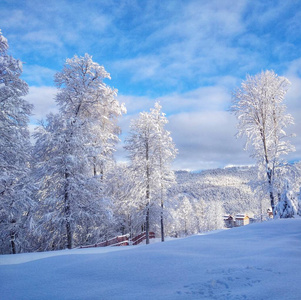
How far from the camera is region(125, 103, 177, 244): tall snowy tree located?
52.5 ft

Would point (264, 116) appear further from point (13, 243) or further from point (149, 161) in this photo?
point (13, 243)

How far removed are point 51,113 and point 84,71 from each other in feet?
12.6

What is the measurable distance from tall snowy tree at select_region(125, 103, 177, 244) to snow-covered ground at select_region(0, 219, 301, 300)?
11.9 m

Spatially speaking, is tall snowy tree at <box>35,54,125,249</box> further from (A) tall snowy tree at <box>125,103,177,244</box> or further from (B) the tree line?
(A) tall snowy tree at <box>125,103,177,244</box>

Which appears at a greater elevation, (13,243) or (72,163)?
(72,163)

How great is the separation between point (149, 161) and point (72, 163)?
717 cm

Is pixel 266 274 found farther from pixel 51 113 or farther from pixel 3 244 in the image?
pixel 3 244

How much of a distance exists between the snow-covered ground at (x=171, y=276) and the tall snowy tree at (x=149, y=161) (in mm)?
11933

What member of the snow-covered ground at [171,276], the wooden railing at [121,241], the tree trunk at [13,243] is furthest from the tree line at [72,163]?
the snow-covered ground at [171,276]

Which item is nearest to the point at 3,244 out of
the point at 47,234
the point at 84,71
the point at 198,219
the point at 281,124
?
the point at 47,234

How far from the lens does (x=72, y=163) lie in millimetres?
10508

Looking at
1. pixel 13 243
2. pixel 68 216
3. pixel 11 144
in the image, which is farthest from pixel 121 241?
pixel 11 144

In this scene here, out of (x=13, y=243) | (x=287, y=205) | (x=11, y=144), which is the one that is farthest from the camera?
(x=13, y=243)

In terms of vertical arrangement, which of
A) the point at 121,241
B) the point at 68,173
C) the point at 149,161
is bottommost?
the point at 121,241
